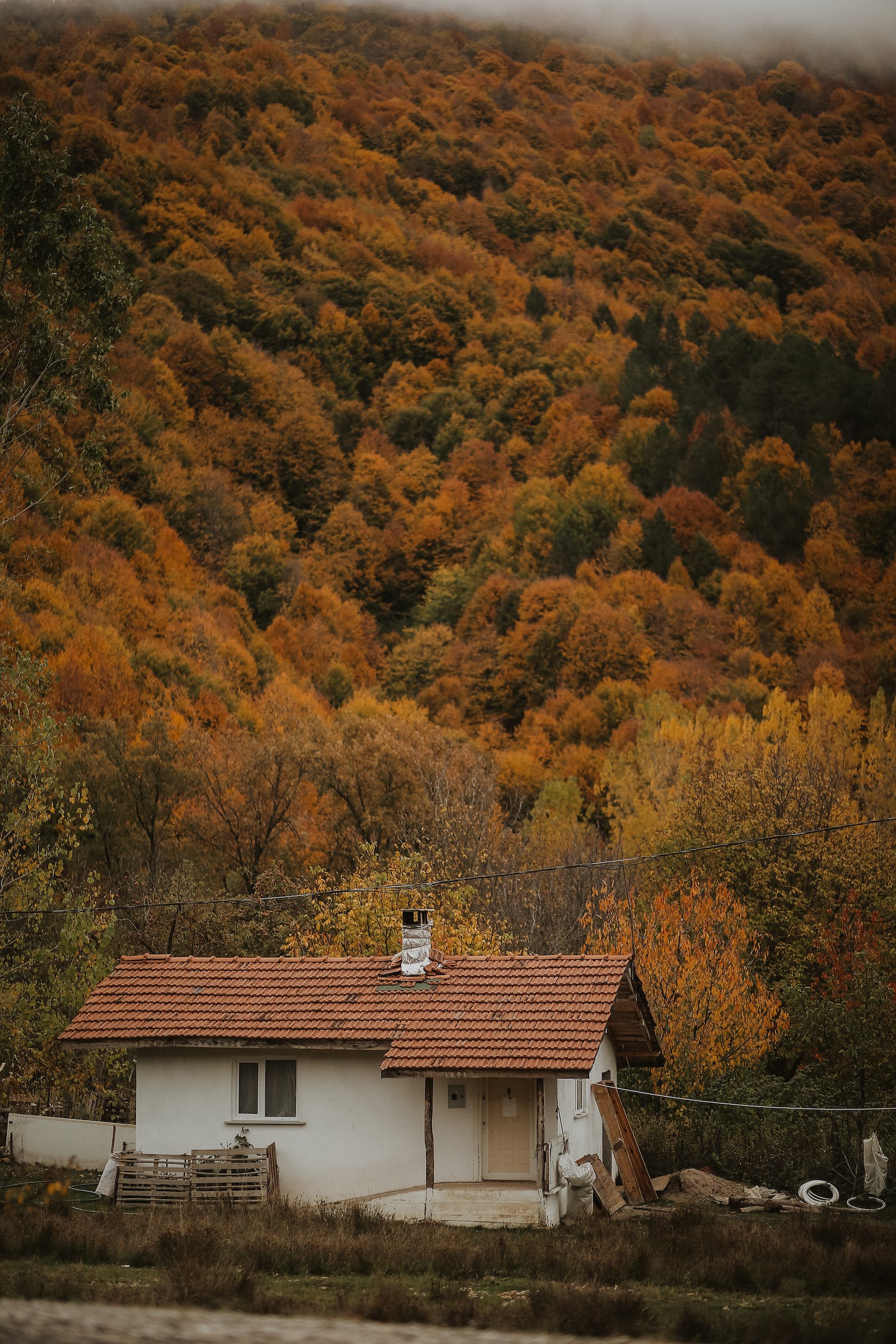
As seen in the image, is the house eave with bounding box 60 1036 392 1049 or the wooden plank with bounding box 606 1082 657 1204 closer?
the house eave with bounding box 60 1036 392 1049

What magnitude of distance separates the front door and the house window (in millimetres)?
3458

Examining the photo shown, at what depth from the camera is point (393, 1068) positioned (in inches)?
904

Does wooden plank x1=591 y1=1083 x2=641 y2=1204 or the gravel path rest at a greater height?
wooden plank x1=591 y1=1083 x2=641 y2=1204

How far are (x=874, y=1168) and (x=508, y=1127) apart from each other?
735 cm

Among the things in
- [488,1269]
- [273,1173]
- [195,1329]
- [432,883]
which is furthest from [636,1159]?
[195,1329]

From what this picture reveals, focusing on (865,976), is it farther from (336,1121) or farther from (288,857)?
(288,857)

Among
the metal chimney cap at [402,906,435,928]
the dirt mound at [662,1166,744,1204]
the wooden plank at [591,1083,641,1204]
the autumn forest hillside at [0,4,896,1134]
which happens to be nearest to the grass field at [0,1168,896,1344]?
the wooden plank at [591,1083,641,1204]

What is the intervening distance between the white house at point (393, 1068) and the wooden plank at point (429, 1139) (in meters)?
0.03

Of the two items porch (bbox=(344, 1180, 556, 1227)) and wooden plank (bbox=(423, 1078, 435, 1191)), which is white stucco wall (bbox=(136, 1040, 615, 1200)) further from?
porch (bbox=(344, 1180, 556, 1227))

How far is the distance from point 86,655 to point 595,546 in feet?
162

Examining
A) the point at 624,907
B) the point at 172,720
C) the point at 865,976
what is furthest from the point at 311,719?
the point at 865,976

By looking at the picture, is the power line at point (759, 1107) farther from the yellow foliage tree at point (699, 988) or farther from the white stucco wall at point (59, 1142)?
the white stucco wall at point (59, 1142)

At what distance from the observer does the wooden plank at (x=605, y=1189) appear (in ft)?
79.6

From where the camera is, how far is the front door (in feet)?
79.0
